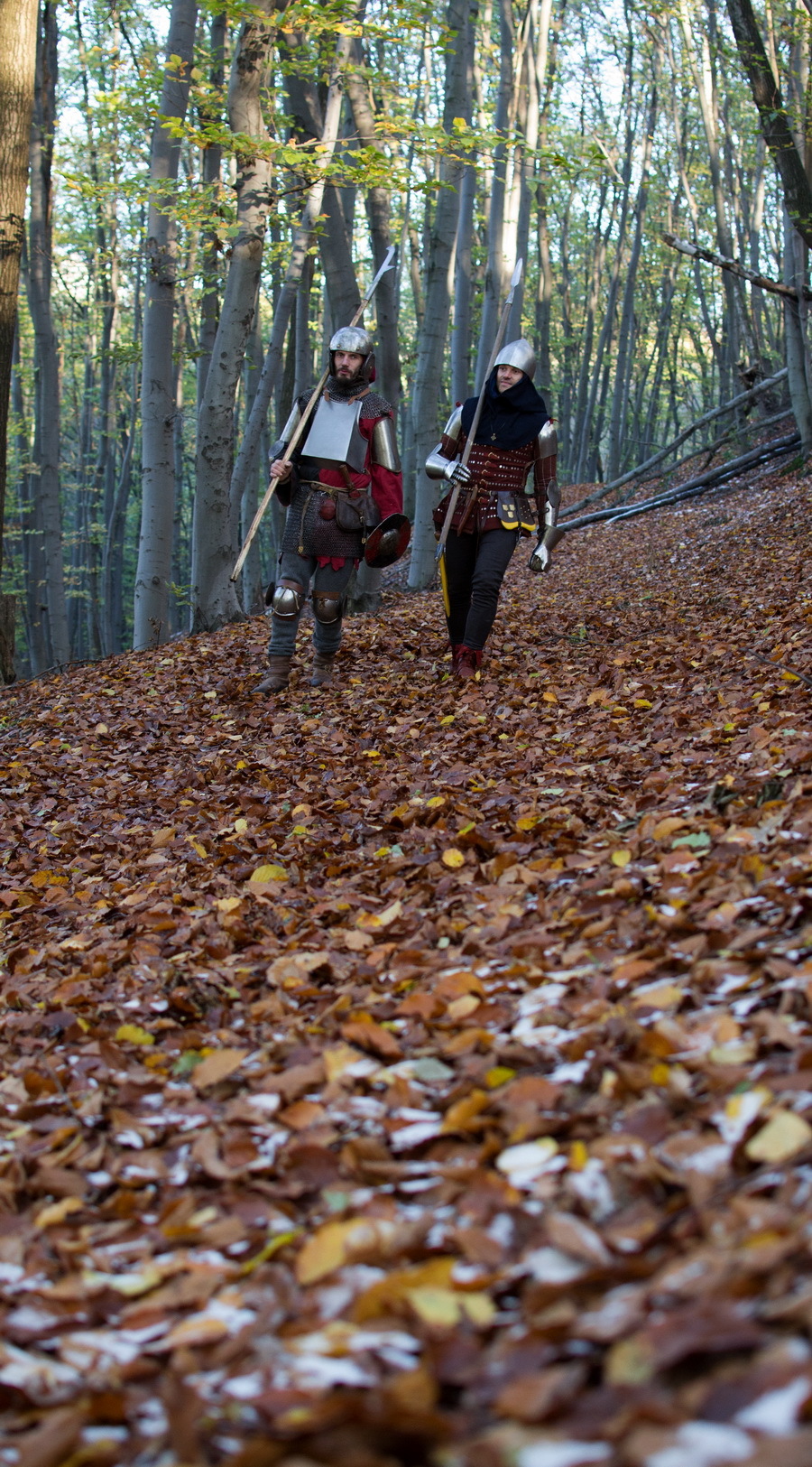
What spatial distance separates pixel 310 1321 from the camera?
1707 millimetres

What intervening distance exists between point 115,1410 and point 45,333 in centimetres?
1500

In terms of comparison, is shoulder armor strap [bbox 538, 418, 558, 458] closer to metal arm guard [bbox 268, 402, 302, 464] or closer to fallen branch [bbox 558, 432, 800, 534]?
metal arm guard [bbox 268, 402, 302, 464]

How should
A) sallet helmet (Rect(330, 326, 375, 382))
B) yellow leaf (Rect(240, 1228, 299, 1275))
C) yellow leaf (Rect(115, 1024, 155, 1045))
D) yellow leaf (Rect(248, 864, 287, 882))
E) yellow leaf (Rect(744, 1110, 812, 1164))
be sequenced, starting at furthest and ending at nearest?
1. sallet helmet (Rect(330, 326, 375, 382))
2. yellow leaf (Rect(248, 864, 287, 882))
3. yellow leaf (Rect(115, 1024, 155, 1045))
4. yellow leaf (Rect(240, 1228, 299, 1275))
5. yellow leaf (Rect(744, 1110, 812, 1164))

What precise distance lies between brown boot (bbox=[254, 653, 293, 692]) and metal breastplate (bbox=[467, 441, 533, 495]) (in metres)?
1.83

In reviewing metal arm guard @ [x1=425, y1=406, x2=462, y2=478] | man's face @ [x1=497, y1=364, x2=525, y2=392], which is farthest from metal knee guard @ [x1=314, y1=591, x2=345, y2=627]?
man's face @ [x1=497, y1=364, x2=525, y2=392]

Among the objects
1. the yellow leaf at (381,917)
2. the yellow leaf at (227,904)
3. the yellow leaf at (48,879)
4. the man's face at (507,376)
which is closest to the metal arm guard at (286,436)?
the man's face at (507,376)

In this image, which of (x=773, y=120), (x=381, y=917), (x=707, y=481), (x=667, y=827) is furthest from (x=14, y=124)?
(x=707, y=481)

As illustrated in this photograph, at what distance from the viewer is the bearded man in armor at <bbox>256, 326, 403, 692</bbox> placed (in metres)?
7.41

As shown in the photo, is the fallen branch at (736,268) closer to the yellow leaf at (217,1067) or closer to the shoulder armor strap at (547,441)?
the shoulder armor strap at (547,441)

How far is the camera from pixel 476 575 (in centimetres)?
745

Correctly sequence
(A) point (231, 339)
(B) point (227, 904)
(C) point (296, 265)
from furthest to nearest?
(C) point (296, 265) < (A) point (231, 339) < (B) point (227, 904)

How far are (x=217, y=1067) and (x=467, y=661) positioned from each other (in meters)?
5.07

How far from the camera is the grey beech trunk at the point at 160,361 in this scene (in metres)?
10.5

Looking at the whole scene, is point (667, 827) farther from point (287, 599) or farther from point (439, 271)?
point (439, 271)
